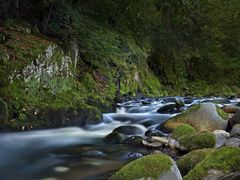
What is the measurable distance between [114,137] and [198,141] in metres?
1.80

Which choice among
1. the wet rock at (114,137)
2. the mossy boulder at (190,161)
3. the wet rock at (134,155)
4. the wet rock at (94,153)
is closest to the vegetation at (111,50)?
the wet rock at (114,137)

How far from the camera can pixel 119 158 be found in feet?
19.9

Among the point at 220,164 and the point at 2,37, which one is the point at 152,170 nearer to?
the point at 220,164

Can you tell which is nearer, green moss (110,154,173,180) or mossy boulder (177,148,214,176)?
green moss (110,154,173,180)

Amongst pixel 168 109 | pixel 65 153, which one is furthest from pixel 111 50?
pixel 65 153

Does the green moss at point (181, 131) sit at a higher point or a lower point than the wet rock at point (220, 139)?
higher

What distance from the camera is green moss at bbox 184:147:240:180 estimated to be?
4.26 meters

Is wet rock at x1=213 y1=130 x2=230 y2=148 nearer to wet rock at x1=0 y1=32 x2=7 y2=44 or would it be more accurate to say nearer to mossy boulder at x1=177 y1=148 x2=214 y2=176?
mossy boulder at x1=177 y1=148 x2=214 y2=176

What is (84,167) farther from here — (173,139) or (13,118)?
(13,118)

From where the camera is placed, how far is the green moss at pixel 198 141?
20.0ft

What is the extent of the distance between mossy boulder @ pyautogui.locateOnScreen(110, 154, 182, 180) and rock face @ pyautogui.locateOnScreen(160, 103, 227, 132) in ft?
11.6

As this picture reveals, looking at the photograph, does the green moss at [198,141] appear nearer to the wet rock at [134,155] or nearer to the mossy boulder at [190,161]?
the wet rock at [134,155]

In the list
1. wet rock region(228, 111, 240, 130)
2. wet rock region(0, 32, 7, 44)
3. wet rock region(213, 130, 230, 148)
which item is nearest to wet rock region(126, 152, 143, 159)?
wet rock region(213, 130, 230, 148)

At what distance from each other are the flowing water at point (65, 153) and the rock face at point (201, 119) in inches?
26.7
